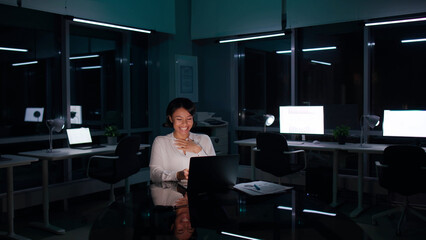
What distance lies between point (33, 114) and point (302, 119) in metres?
3.62

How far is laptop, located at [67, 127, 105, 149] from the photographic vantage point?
479cm

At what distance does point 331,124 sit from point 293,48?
129 cm

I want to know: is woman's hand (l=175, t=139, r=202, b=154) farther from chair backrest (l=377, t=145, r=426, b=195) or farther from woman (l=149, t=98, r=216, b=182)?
chair backrest (l=377, t=145, r=426, b=195)

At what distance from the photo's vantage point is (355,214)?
14.6 ft

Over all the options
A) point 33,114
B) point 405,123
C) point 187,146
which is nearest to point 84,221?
point 33,114

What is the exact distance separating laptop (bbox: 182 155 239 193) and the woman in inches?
21.1

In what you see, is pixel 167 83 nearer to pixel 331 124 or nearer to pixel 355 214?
pixel 331 124

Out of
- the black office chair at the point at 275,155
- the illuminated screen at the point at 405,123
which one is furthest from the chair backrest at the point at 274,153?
the illuminated screen at the point at 405,123

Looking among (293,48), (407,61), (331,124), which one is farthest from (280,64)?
(407,61)

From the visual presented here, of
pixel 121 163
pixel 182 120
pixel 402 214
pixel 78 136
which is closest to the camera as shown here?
pixel 182 120

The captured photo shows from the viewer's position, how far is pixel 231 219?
1.75m

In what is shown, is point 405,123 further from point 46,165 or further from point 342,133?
point 46,165

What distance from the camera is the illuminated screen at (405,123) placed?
446 centimetres

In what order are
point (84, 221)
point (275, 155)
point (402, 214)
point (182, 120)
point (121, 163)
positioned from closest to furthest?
point (182, 120) < point (402, 214) < point (84, 221) < point (121, 163) < point (275, 155)
